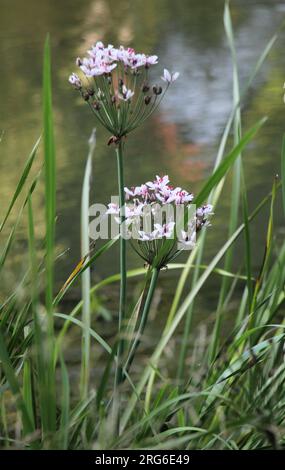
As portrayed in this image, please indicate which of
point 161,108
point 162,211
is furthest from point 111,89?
point 161,108

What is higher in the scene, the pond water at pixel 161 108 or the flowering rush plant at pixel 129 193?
the pond water at pixel 161 108

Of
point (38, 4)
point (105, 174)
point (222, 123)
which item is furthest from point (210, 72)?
point (38, 4)

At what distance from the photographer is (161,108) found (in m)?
3.57

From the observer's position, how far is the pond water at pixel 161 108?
8.81 ft

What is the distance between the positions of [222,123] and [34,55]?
1538mm

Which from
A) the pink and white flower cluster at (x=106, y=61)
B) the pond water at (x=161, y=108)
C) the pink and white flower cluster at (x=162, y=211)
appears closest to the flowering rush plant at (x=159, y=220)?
the pink and white flower cluster at (x=162, y=211)

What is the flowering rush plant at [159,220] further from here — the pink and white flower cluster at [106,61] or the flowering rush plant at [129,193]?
the pink and white flower cluster at [106,61]

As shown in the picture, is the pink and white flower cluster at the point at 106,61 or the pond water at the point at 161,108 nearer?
the pink and white flower cluster at the point at 106,61

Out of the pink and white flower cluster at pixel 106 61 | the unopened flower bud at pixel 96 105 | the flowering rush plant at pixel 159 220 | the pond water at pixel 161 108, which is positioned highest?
Answer: the pond water at pixel 161 108

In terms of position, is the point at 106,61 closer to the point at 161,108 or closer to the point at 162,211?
the point at 162,211

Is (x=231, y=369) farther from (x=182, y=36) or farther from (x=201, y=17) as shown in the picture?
(x=201, y=17)
